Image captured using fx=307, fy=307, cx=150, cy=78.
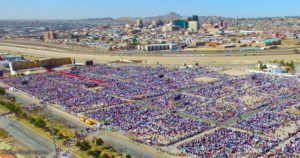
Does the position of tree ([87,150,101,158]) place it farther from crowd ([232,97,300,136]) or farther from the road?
crowd ([232,97,300,136])

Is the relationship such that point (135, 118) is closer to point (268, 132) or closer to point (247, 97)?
point (268, 132)

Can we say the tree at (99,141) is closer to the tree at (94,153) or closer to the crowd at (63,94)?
the tree at (94,153)

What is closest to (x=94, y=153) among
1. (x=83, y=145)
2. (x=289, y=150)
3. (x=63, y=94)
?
(x=83, y=145)

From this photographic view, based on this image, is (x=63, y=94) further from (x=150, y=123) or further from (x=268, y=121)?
(x=268, y=121)

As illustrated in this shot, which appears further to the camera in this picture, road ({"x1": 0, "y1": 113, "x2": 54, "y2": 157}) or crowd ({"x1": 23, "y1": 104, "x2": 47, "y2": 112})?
crowd ({"x1": 23, "y1": 104, "x2": 47, "y2": 112})

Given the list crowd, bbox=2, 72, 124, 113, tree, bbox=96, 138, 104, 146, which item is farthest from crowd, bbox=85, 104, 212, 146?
crowd, bbox=2, 72, 124, 113

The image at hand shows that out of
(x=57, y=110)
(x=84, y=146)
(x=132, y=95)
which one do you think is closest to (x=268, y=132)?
(x=84, y=146)
